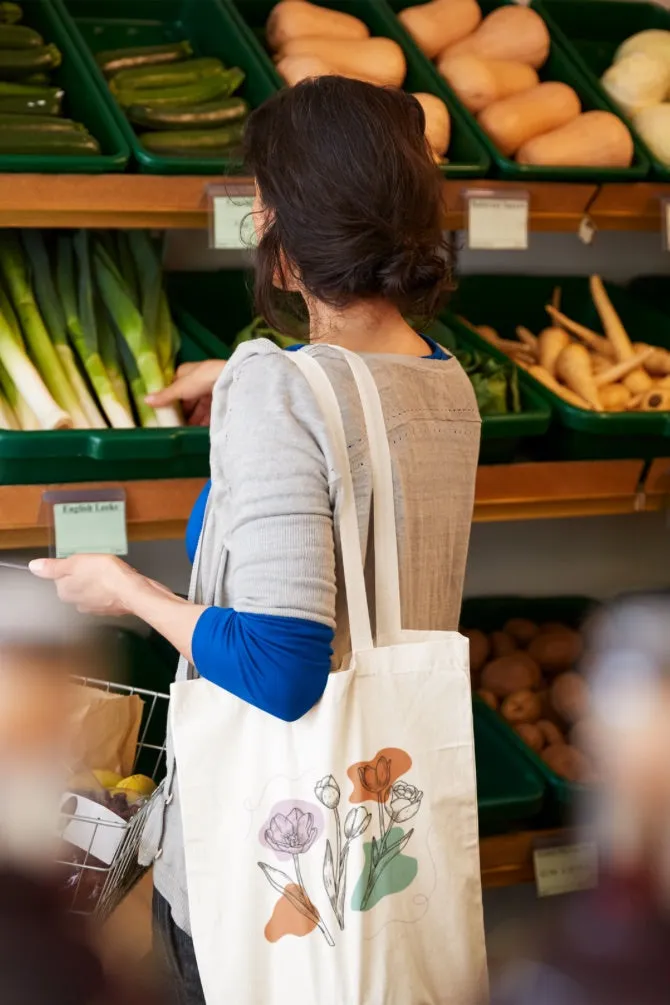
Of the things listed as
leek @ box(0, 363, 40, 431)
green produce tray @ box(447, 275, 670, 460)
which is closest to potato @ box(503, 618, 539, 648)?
green produce tray @ box(447, 275, 670, 460)

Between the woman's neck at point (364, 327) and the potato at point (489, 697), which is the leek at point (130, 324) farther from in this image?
the potato at point (489, 697)

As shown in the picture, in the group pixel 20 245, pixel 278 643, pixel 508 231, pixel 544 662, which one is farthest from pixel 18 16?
pixel 544 662

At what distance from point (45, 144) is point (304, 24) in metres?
0.71

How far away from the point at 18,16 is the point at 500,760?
1.63 meters

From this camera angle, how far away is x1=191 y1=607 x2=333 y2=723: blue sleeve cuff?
3.45ft

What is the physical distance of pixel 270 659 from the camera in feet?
3.47

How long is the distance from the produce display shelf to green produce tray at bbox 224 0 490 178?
1.76 ft

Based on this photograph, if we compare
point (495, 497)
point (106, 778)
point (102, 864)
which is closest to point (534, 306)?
point (495, 497)

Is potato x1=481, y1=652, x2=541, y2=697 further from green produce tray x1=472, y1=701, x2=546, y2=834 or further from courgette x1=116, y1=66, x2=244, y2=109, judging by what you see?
courgette x1=116, y1=66, x2=244, y2=109

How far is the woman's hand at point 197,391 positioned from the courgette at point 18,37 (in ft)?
2.13

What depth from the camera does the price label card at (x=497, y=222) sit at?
1.95 meters

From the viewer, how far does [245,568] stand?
1061 mm

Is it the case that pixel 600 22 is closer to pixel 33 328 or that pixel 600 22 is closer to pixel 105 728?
pixel 33 328

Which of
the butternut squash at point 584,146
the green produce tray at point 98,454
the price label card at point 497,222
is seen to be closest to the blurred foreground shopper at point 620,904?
the green produce tray at point 98,454
